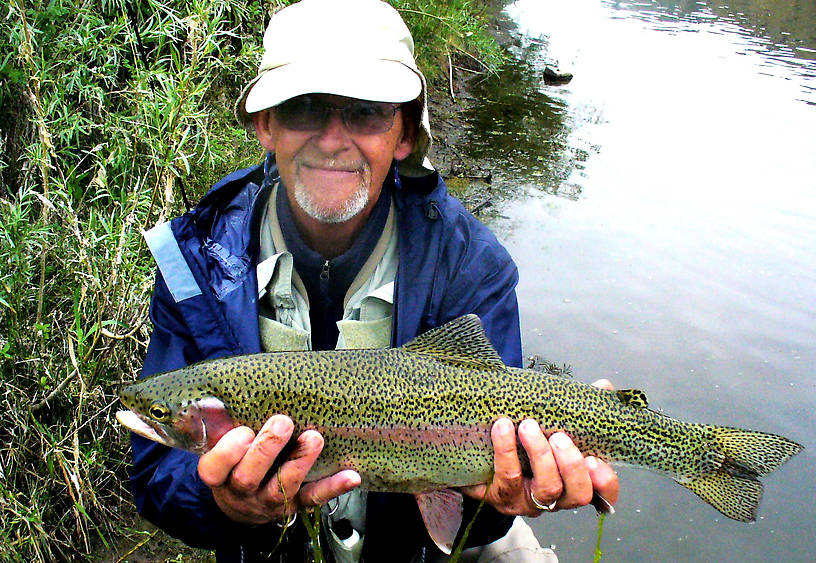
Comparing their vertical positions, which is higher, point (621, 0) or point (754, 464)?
point (754, 464)

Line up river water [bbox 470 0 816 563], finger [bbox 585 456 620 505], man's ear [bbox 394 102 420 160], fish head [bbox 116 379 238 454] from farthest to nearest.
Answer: river water [bbox 470 0 816 563]
man's ear [bbox 394 102 420 160]
finger [bbox 585 456 620 505]
fish head [bbox 116 379 238 454]

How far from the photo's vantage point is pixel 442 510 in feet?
8.06

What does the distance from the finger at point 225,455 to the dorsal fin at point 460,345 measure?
2.08 feet

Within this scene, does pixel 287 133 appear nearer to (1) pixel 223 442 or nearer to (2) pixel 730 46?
(1) pixel 223 442

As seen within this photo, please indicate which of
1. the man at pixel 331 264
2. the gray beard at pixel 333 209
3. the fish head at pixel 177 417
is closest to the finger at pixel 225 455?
the fish head at pixel 177 417

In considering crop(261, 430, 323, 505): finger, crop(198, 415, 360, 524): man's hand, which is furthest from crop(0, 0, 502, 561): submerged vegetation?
crop(261, 430, 323, 505): finger

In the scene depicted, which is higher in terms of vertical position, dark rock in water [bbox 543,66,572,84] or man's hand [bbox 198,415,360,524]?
man's hand [bbox 198,415,360,524]

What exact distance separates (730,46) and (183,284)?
75.3ft

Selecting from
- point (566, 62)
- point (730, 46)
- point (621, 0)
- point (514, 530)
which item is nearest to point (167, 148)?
point (514, 530)

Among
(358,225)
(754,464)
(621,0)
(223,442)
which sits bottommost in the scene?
(621,0)

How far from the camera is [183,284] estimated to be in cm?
256

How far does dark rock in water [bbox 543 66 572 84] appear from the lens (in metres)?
16.0

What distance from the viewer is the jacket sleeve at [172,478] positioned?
2.48 metres

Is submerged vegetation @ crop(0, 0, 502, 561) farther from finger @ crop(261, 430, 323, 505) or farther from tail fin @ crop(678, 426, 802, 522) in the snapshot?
tail fin @ crop(678, 426, 802, 522)
